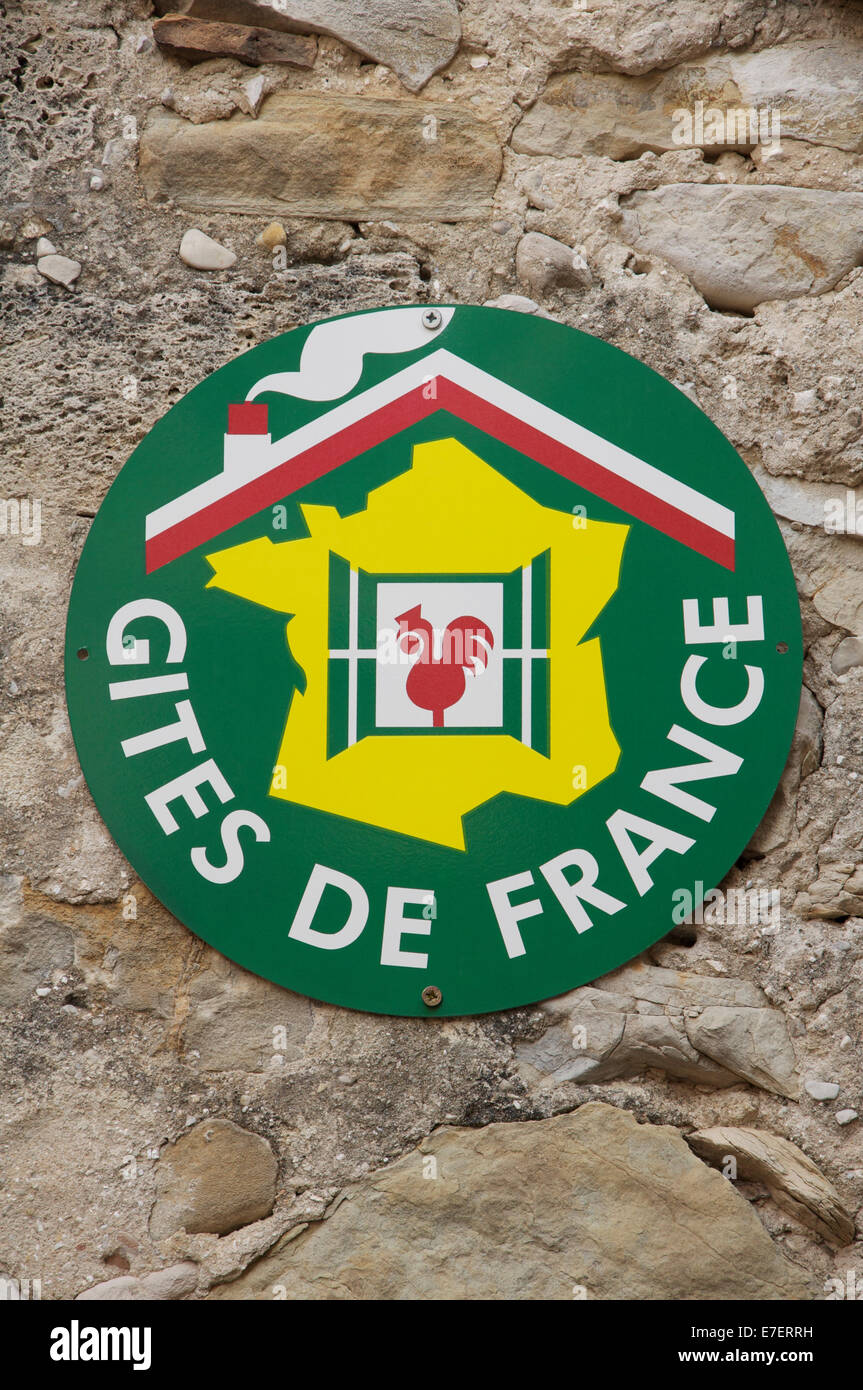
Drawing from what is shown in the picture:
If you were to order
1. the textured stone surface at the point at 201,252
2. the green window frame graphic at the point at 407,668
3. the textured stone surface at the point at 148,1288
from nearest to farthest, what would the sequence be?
the textured stone surface at the point at 148,1288 < the green window frame graphic at the point at 407,668 < the textured stone surface at the point at 201,252

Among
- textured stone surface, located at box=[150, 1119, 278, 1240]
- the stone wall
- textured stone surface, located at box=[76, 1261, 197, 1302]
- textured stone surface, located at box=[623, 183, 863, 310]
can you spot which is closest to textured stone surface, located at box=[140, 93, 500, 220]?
the stone wall

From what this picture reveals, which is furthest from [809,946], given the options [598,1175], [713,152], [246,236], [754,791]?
[246,236]

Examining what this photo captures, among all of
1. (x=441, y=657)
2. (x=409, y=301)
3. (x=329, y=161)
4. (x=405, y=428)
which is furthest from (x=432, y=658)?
(x=329, y=161)

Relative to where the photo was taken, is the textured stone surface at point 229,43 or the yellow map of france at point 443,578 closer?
the yellow map of france at point 443,578

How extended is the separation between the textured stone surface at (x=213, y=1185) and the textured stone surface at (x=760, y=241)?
1353mm

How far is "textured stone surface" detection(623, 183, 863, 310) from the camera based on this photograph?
5.18 ft

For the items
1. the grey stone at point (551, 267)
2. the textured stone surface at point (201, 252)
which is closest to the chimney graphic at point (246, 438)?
the textured stone surface at point (201, 252)

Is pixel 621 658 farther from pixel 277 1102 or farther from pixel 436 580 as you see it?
pixel 277 1102

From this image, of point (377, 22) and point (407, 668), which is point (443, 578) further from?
point (377, 22)

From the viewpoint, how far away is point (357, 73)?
161 centimetres

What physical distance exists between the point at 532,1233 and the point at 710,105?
159cm

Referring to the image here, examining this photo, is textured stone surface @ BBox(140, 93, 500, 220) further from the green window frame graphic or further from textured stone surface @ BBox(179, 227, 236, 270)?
the green window frame graphic

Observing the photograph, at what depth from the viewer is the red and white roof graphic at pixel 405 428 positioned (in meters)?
1.49

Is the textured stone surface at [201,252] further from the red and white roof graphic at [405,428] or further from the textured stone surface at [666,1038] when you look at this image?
the textured stone surface at [666,1038]
